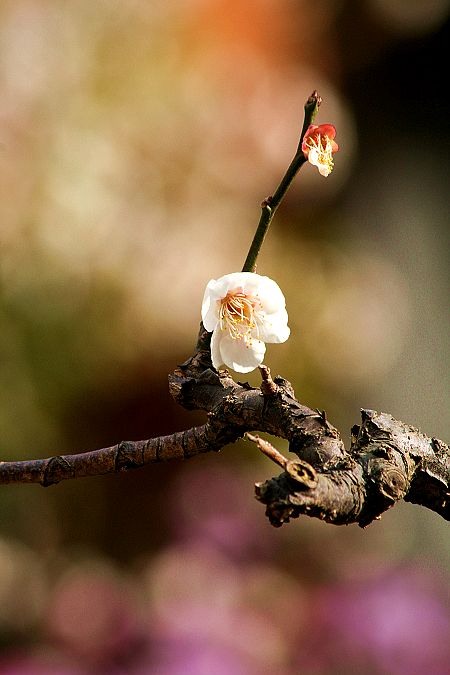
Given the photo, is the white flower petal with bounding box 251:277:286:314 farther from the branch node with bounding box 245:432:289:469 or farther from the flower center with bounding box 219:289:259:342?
the branch node with bounding box 245:432:289:469

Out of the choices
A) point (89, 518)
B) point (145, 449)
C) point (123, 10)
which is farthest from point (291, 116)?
point (145, 449)

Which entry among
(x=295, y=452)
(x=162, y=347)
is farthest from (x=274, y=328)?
(x=162, y=347)

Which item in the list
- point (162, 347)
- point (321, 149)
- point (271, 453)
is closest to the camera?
point (271, 453)

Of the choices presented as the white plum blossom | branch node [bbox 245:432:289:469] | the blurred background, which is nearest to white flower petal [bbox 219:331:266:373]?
the white plum blossom

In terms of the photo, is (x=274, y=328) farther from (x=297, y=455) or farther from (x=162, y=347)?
(x=162, y=347)

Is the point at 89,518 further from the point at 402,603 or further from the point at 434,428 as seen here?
the point at 434,428

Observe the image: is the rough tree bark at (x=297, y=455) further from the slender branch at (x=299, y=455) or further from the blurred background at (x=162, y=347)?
the blurred background at (x=162, y=347)
